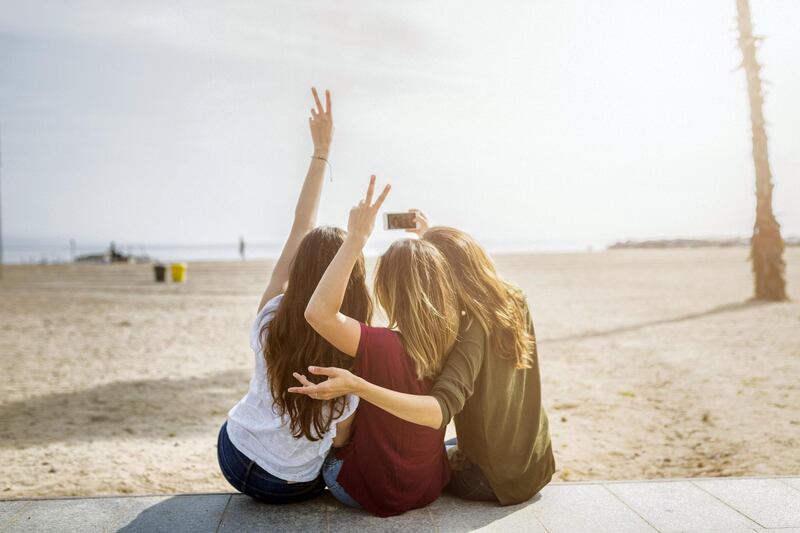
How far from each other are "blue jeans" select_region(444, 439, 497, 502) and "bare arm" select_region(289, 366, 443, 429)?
932mm

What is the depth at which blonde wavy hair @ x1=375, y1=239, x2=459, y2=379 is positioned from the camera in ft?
9.38

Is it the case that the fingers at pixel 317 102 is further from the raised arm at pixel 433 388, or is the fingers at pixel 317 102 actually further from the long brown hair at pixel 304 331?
the raised arm at pixel 433 388

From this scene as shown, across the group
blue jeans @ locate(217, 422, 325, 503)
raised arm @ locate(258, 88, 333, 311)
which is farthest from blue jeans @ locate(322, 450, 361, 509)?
raised arm @ locate(258, 88, 333, 311)

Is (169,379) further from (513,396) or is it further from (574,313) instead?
(574,313)

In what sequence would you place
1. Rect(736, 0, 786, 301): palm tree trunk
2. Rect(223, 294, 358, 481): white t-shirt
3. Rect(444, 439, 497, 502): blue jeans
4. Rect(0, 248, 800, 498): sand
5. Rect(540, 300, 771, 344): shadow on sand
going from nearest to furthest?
Rect(223, 294, 358, 481): white t-shirt, Rect(444, 439, 497, 502): blue jeans, Rect(0, 248, 800, 498): sand, Rect(540, 300, 771, 344): shadow on sand, Rect(736, 0, 786, 301): palm tree trunk

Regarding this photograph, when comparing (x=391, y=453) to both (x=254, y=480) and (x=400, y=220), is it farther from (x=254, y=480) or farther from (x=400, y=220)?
(x=400, y=220)

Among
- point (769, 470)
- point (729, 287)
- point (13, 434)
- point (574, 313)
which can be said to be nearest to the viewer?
point (769, 470)

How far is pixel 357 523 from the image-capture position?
329 centimetres

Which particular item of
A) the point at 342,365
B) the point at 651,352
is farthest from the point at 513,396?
the point at 651,352

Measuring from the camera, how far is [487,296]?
9.96ft

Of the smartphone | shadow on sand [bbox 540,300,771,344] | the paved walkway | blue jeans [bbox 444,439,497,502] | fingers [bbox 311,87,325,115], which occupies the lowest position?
shadow on sand [bbox 540,300,771,344]

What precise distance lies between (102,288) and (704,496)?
22.3 m

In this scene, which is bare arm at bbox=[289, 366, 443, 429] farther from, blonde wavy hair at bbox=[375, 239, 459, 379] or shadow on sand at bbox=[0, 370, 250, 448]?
shadow on sand at bbox=[0, 370, 250, 448]

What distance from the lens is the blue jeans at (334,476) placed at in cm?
334
